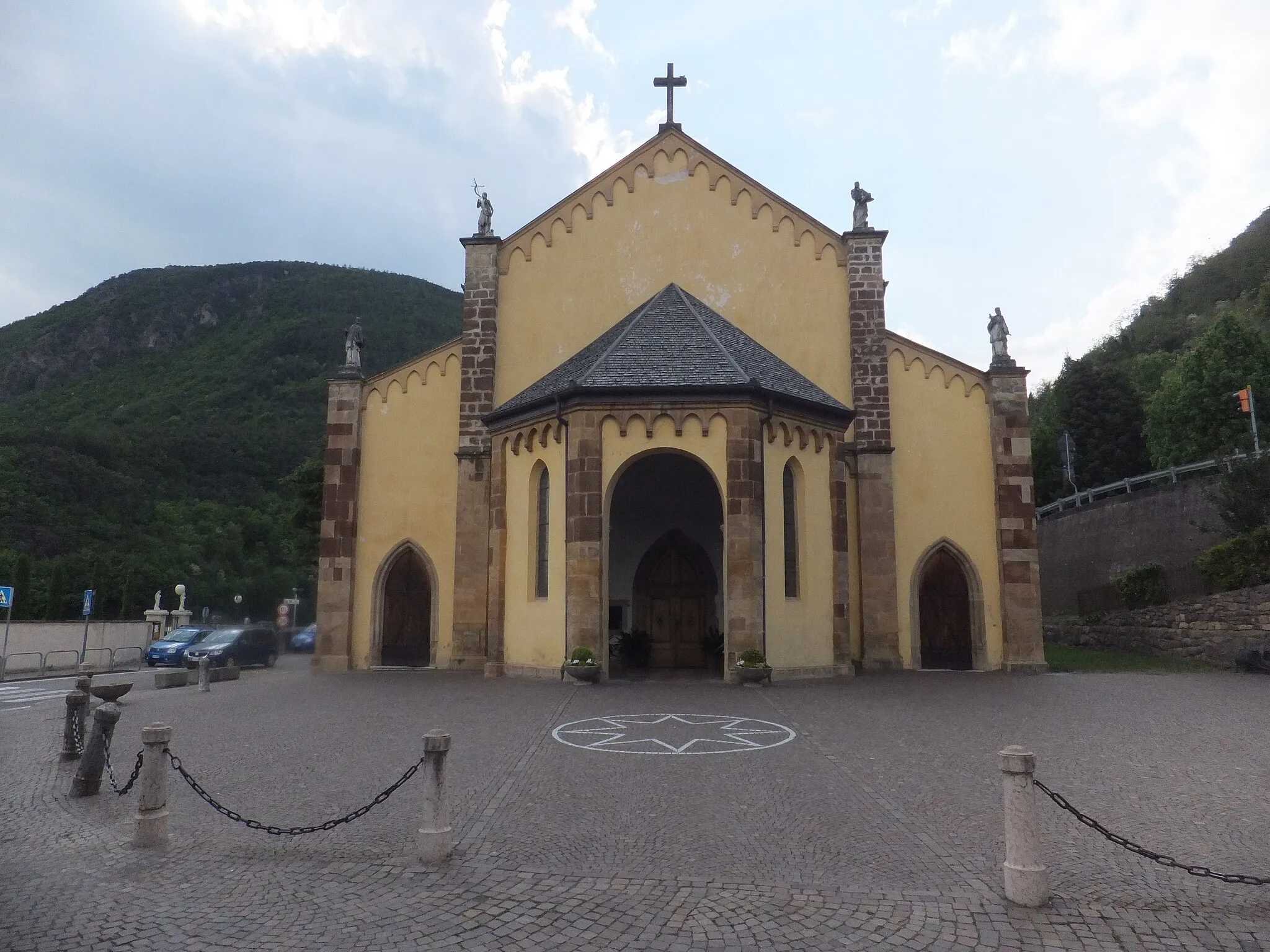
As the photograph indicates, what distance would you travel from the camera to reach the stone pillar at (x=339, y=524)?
61.9 ft

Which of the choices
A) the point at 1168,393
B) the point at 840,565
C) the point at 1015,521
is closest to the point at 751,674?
the point at 840,565

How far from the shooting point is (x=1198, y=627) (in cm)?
1920

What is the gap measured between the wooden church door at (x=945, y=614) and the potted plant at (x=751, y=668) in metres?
5.44

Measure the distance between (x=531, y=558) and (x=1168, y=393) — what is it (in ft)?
114

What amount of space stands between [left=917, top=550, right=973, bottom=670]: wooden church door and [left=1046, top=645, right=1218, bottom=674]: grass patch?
2.01 meters

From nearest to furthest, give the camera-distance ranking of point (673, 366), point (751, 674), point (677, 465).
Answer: point (751, 674) → point (673, 366) → point (677, 465)

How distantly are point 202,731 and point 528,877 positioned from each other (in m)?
7.44

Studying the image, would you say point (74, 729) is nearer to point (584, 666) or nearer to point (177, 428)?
point (584, 666)

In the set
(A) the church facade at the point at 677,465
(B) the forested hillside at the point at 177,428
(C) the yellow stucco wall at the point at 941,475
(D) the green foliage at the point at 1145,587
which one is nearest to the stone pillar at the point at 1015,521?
(A) the church facade at the point at 677,465

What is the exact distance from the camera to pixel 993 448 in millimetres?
18641

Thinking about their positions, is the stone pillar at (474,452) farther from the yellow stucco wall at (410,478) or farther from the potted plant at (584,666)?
the potted plant at (584,666)

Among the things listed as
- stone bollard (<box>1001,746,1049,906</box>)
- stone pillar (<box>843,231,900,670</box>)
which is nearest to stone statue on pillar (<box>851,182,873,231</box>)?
stone pillar (<box>843,231,900,670</box>)

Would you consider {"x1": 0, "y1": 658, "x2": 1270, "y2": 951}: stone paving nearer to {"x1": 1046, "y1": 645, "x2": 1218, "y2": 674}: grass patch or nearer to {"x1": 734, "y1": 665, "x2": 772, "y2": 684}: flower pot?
{"x1": 734, "y1": 665, "x2": 772, "y2": 684}: flower pot

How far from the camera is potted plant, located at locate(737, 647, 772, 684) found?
14.7 meters
